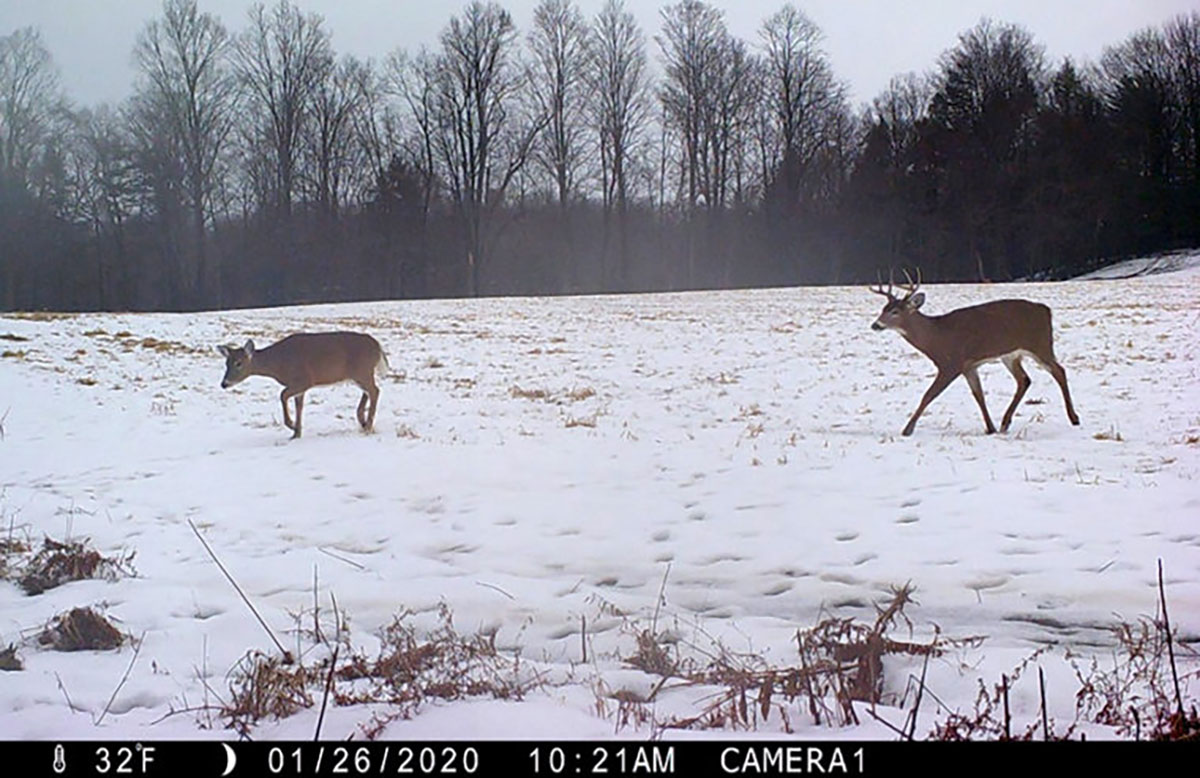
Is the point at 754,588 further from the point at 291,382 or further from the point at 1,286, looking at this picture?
the point at 1,286

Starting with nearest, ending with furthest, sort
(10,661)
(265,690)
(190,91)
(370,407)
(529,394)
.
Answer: (265,690) < (10,661) < (190,91) < (370,407) < (529,394)

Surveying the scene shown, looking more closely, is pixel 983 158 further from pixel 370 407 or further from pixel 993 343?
pixel 370 407

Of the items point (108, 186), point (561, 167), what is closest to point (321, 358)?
point (108, 186)

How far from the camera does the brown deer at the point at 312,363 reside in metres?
8.48

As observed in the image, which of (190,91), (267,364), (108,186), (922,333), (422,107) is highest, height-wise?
(422,107)

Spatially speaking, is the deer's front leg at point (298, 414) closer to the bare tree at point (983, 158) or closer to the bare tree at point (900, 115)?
the bare tree at point (983, 158)

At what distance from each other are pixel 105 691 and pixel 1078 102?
13320 millimetres

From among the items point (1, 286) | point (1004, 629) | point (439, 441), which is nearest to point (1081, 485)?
point (1004, 629)

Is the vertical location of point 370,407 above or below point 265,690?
above

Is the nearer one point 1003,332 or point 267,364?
point 1003,332

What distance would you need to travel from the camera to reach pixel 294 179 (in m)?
12.4

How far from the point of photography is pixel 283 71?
8.60 meters

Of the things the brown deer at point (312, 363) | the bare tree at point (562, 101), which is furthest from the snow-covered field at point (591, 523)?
the bare tree at point (562, 101)
